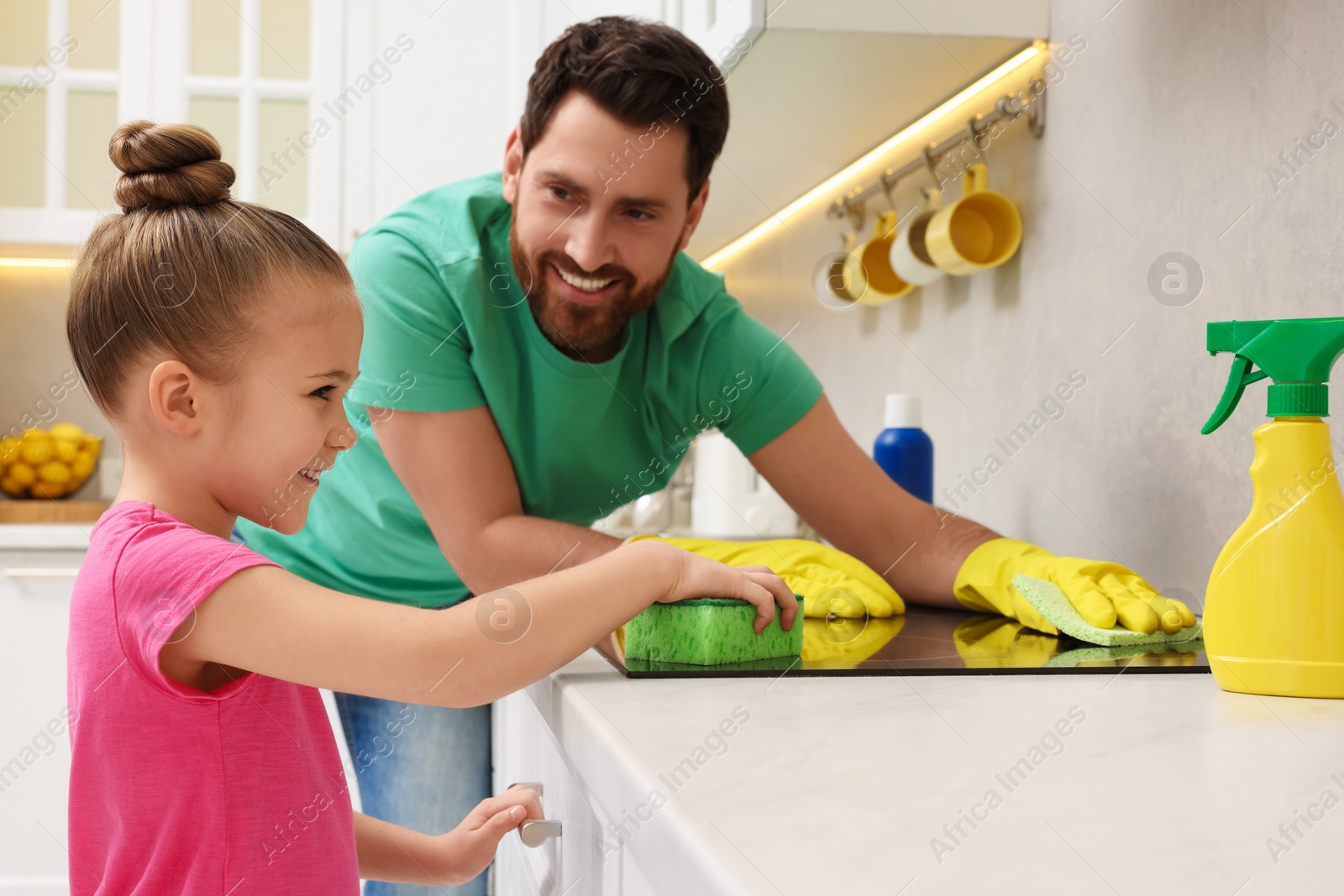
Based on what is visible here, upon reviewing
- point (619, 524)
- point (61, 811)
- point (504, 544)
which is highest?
point (504, 544)

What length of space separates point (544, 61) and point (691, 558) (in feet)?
2.27

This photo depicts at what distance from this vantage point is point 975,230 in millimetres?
1441

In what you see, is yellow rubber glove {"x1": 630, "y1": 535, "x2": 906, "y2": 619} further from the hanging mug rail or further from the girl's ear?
the hanging mug rail

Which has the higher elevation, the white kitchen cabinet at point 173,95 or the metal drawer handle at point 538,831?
the white kitchen cabinet at point 173,95

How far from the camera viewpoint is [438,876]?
75cm

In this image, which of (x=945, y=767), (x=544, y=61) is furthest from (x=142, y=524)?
(x=544, y=61)

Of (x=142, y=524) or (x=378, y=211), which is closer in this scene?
(x=142, y=524)

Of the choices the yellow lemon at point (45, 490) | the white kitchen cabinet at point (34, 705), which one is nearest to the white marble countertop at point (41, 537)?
the white kitchen cabinet at point (34, 705)

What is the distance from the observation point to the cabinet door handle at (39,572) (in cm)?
205

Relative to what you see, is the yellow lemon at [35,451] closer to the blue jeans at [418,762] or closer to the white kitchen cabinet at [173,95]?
the white kitchen cabinet at [173,95]

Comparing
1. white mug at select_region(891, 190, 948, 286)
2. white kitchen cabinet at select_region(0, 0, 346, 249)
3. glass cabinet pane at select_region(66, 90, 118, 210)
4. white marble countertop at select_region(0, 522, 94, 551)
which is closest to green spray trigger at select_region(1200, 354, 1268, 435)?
white mug at select_region(891, 190, 948, 286)

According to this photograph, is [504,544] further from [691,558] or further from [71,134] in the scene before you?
[71,134]

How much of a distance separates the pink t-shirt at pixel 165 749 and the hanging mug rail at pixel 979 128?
3.60ft

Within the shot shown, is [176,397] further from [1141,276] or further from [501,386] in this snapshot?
[1141,276]
